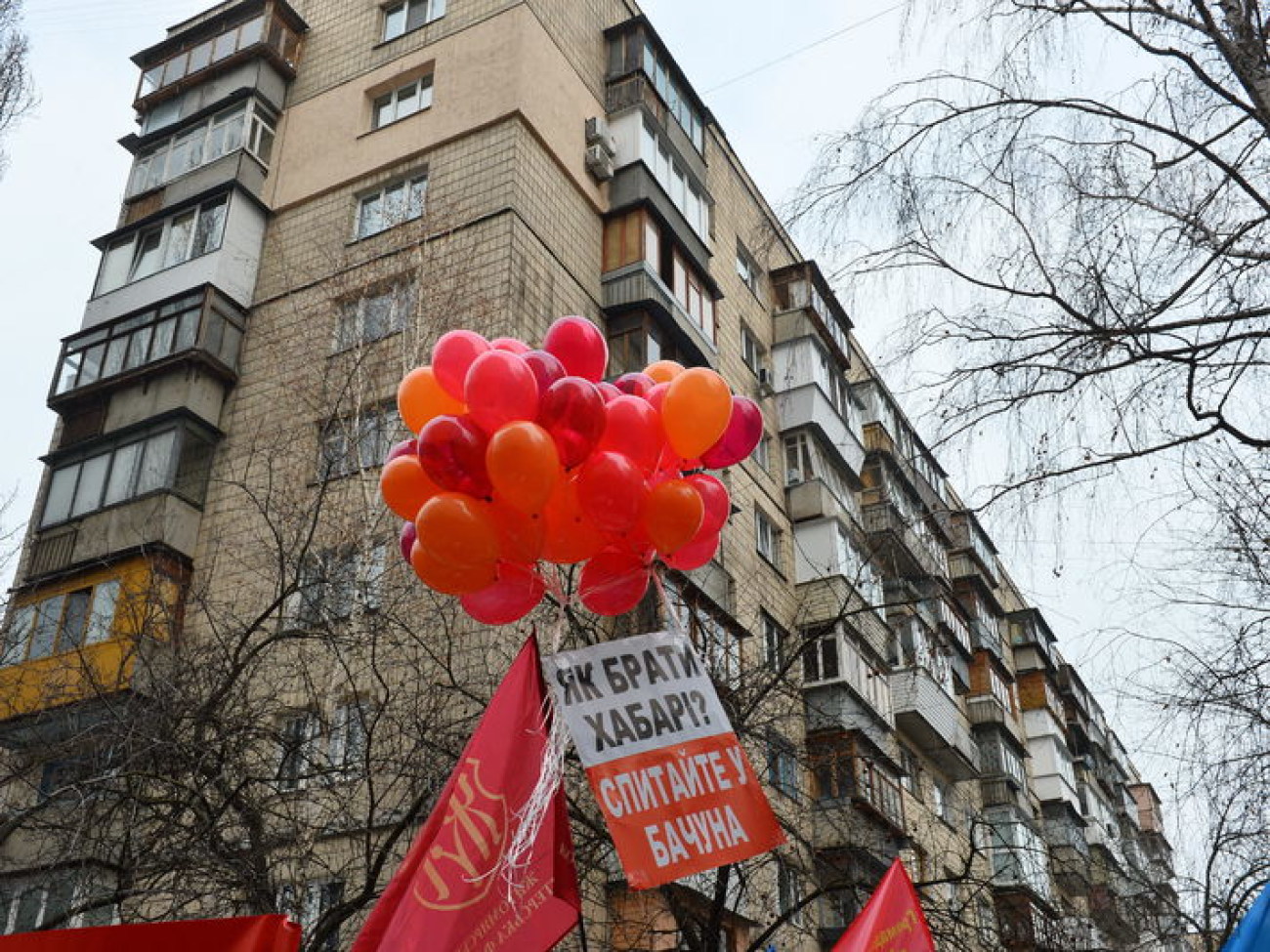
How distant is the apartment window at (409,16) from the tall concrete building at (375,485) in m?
0.07

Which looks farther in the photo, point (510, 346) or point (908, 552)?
point (908, 552)

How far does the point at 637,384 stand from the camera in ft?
17.6

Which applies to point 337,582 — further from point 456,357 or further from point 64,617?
point 64,617

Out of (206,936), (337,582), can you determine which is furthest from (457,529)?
(337,582)

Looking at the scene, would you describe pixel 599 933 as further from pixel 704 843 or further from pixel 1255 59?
pixel 1255 59

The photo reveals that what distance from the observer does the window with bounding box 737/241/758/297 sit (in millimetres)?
24891

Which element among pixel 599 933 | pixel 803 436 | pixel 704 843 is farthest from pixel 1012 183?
pixel 803 436

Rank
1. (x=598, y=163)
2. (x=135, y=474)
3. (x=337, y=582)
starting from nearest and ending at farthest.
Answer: (x=337, y=582)
(x=135, y=474)
(x=598, y=163)

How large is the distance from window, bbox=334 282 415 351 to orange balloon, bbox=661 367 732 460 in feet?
29.8

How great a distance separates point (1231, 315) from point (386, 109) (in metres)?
16.8

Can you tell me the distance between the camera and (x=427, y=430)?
464cm

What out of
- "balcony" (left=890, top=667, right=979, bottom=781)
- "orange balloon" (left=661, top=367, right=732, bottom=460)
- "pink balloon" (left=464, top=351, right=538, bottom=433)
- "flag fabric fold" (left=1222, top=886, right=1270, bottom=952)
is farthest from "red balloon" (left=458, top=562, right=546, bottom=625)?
"balcony" (left=890, top=667, right=979, bottom=781)

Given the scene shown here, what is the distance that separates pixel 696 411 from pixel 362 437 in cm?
799

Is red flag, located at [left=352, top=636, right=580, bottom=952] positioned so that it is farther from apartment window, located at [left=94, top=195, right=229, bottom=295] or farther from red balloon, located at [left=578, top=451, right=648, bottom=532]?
apartment window, located at [left=94, top=195, right=229, bottom=295]
